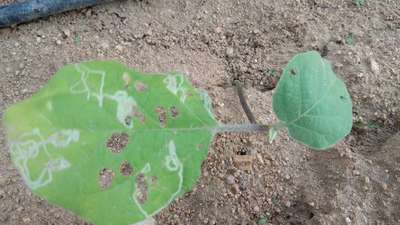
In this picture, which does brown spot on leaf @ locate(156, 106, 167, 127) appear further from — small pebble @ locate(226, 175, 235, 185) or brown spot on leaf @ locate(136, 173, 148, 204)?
small pebble @ locate(226, 175, 235, 185)

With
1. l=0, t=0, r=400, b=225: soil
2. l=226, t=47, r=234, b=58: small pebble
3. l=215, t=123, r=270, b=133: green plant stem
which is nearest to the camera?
l=215, t=123, r=270, b=133: green plant stem

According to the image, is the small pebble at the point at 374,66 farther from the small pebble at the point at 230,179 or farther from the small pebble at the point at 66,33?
the small pebble at the point at 66,33

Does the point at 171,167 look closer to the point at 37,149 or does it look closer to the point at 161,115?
the point at 161,115

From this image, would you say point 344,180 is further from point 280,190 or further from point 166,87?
point 166,87

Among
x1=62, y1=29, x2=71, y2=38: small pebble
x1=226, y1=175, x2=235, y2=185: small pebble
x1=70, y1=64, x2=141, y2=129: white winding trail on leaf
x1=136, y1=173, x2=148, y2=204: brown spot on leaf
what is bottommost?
x1=226, y1=175, x2=235, y2=185: small pebble

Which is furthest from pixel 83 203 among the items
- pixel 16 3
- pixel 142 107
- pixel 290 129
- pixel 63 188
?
pixel 16 3

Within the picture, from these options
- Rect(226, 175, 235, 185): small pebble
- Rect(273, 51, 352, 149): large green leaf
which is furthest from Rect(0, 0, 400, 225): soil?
Rect(273, 51, 352, 149): large green leaf

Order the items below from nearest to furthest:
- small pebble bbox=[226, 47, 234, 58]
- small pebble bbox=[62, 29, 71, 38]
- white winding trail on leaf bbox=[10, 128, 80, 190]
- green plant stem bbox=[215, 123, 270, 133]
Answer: white winding trail on leaf bbox=[10, 128, 80, 190] → green plant stem bbox=[215, 123, 270, 133] → small pebble bbox=[226, 47, 234, 58] → small pebble bbox=[62, 29, 71, 38]
